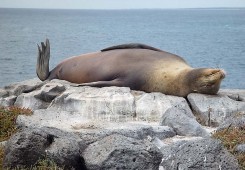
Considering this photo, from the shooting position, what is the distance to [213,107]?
10695 millimetres

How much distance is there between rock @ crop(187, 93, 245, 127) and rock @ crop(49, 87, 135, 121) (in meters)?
1.17

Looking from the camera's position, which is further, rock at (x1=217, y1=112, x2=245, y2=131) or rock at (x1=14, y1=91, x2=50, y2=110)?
rock at (x1=14, y1=91, x2=50, y2=110)

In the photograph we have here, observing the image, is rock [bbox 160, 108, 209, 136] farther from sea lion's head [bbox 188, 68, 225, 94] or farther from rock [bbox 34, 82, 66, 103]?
rock [bbox 34, 82, 66, 103]

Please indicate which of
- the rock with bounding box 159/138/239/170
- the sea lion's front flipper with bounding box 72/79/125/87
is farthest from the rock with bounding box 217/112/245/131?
the sea lion's front flipper with bounding box 72/79/125/87

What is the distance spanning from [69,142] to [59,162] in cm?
26

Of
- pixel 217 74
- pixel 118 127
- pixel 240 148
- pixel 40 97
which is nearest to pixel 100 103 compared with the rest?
pixel 40 97

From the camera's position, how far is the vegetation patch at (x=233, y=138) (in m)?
7.17

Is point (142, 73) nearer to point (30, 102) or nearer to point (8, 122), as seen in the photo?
point (30, 102)

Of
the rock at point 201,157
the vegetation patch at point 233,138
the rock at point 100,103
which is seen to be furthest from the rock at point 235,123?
the rock at point 201,157

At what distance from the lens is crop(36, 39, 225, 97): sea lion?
11172 millimetres

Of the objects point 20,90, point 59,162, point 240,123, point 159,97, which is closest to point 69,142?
point 59,162

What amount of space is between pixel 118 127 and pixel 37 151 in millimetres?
1980

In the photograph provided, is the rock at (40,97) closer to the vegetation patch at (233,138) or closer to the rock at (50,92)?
the rock at (50,92)

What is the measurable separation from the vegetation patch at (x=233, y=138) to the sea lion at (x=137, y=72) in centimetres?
264
